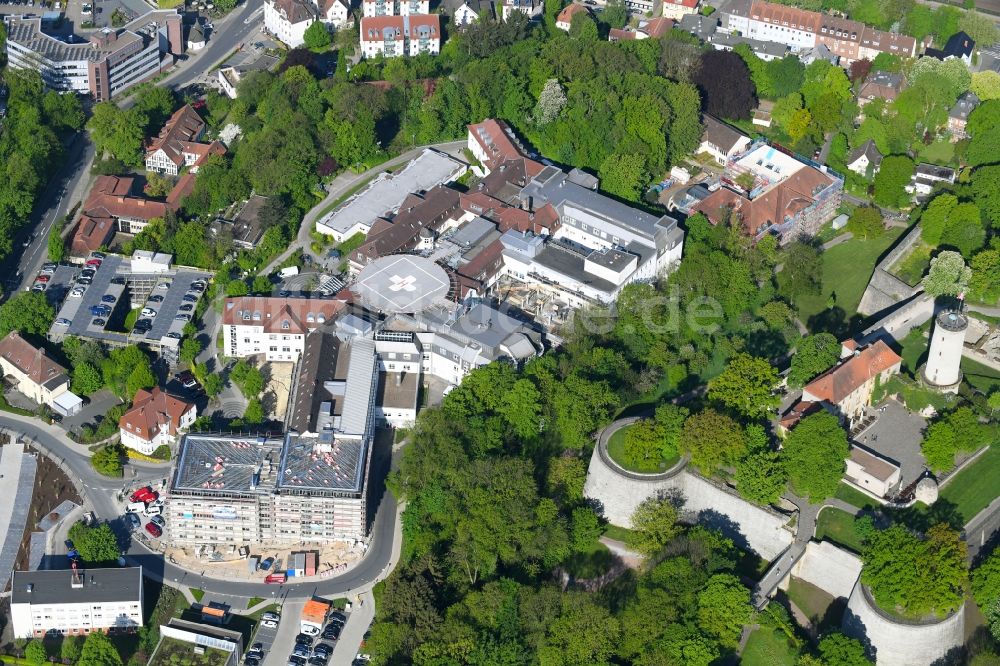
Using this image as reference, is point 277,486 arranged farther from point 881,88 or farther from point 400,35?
point 881,88

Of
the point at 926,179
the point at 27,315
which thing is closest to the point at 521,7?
the point at 926,179

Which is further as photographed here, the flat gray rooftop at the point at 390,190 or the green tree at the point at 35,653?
the flat gray rooftop at the point at 390,190

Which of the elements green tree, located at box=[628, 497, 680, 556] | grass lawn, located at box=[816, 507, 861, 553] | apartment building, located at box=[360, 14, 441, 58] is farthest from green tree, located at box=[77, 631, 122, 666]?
apartment building, located at box=[360, 14, 441, 58]

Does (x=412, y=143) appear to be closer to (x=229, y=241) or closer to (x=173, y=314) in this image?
(x=229, y=241)

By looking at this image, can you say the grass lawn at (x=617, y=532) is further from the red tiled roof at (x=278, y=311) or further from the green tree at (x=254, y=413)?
the red tiled roof at (x=278, y=311)

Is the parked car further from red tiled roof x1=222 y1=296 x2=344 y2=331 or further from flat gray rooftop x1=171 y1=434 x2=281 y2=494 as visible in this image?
red tiled roof x1=222 y1=296 x2=344 y2=331

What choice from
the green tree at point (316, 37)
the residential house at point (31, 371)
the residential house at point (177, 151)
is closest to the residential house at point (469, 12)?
the green tree at point (316, 37)
